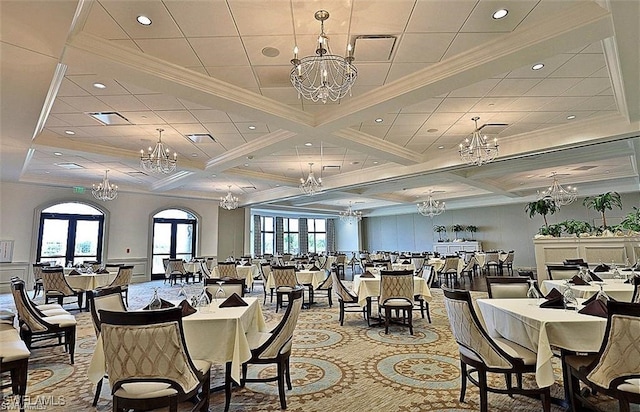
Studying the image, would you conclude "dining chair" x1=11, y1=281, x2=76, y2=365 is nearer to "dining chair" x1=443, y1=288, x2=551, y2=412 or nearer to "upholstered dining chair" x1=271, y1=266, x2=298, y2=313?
"upholstered dining chair" x1=271, y1=266, x2=298, y2=313

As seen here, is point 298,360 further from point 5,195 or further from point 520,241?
point 520,241

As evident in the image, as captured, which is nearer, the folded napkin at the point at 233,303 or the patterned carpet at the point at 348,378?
the patterned carpet at the point at 348,378

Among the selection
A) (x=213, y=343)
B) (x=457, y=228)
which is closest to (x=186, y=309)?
(x=213, y=343)

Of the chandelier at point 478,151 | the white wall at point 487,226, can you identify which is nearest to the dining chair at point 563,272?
the chandelier at point 478,151

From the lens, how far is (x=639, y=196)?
1347 centimetres

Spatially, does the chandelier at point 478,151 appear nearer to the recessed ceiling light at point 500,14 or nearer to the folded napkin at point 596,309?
the recessed ceiling light at point 500,14

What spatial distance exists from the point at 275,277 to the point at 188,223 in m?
8.64

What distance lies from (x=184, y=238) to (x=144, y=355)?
12995 mm

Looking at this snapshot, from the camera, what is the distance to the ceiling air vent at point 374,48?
3610 mm

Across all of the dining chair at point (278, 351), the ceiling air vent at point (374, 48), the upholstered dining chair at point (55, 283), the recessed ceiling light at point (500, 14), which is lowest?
the dining chair at point (278, 351)

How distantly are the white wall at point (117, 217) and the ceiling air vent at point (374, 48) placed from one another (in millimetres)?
11415

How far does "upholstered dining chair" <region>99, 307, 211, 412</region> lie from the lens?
2.10 m

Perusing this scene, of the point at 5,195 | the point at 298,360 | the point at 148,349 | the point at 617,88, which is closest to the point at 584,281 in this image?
the point at 617,88

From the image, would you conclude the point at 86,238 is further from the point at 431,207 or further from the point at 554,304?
the point at 554,304
